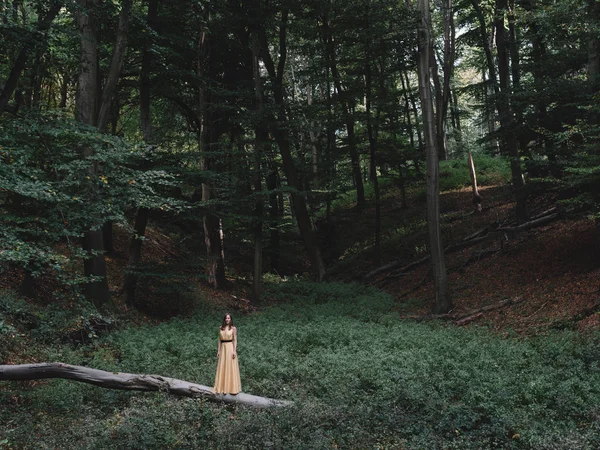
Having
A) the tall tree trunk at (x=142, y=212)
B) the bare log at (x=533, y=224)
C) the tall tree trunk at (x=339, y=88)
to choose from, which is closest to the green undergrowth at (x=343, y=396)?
the tall tree trunk at (x=142, y=212)

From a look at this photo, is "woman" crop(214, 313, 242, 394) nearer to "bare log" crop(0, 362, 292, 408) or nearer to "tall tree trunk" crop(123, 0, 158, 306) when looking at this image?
"bare log" crop(0, 362, 292, 408)

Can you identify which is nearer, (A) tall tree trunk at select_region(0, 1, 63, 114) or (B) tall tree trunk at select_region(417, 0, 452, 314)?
(A) tall tree trunk at select_region(0, 1, 63, 114)

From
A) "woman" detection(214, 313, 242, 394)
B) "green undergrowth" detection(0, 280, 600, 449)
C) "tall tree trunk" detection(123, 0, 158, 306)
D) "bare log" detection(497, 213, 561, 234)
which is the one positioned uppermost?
"tall tree trunk" detection(123, 0, 158, 306)

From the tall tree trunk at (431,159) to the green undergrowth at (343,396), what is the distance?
9.22 feet

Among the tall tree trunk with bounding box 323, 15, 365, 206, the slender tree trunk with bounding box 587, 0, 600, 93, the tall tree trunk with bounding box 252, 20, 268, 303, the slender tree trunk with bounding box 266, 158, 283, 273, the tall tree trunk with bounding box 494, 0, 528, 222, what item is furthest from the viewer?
the slender tree trunk with bounding box 266, 158, 283, 273

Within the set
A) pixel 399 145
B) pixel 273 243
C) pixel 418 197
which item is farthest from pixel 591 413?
pixel 418 197

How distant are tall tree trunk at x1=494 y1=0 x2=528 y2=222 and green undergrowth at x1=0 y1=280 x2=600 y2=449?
22.2 ft

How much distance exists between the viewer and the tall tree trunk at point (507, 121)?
49.2ft

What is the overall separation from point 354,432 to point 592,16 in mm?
11574

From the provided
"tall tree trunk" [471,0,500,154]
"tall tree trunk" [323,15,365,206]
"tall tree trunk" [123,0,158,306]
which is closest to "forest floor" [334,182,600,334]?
"tall tree trunk" [471,0,500,154]

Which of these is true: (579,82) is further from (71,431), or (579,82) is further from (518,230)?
(71,431)

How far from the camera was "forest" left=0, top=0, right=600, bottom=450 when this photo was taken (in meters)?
7.44

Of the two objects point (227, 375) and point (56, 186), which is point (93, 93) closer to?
point (56, 186)

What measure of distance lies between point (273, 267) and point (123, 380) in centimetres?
1866
